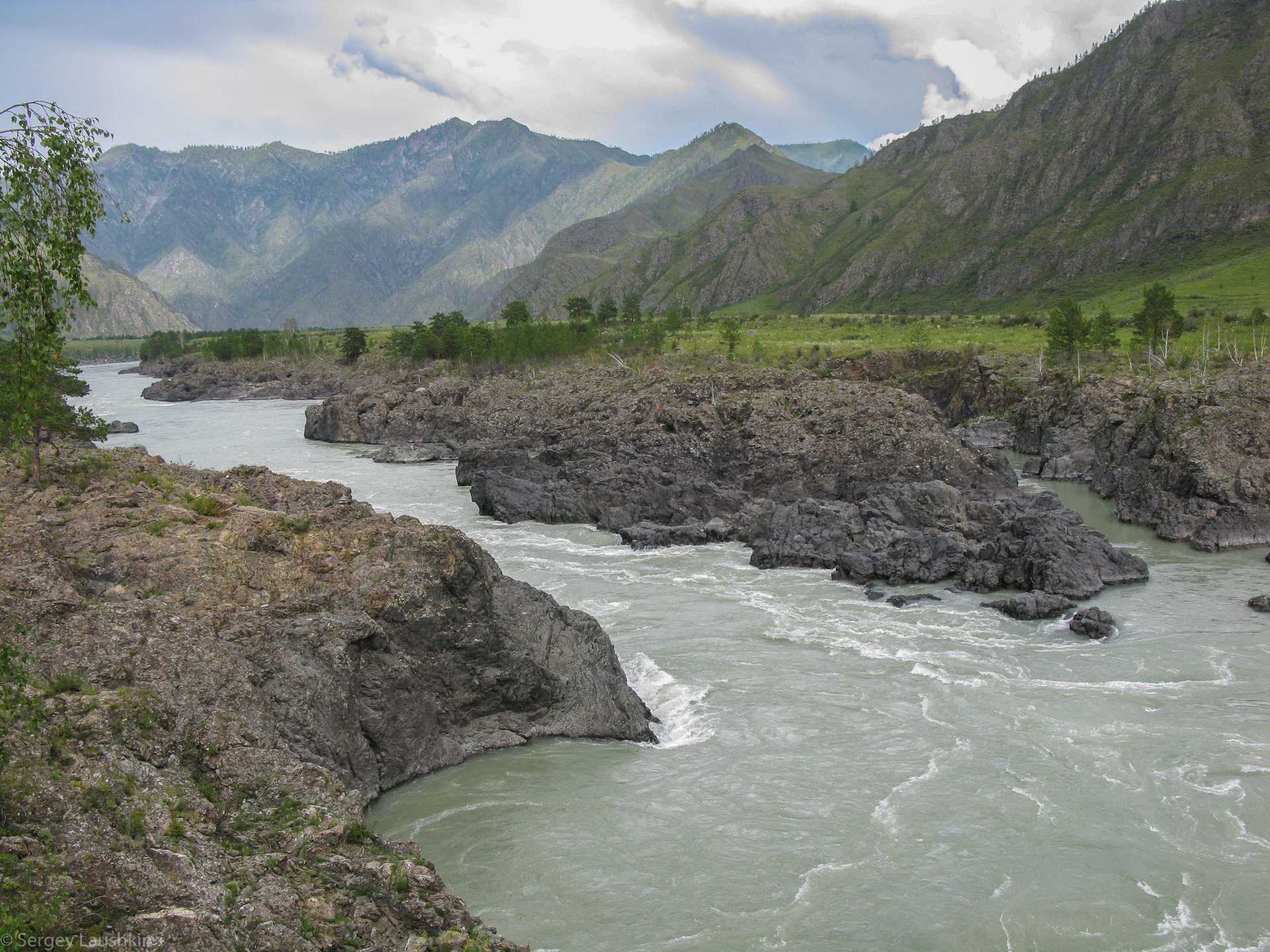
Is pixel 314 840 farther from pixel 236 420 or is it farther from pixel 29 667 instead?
pixel 236 420

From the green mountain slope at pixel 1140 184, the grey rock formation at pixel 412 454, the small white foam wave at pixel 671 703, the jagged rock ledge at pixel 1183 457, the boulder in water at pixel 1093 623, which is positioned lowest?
the small white foam wave at pixel 671 703

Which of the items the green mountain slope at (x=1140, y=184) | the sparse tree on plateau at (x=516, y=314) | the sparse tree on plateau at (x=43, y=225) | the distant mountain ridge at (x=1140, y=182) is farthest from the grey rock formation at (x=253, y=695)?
the distant mountain ridge at (x=1140, y=182)

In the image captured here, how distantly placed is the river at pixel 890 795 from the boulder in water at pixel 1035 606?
524 mm

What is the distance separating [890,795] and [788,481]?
33.2 meters

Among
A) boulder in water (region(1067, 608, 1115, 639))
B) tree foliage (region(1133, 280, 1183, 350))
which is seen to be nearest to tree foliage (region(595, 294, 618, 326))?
tree foliage (region(1133, 280, 1183, 350))

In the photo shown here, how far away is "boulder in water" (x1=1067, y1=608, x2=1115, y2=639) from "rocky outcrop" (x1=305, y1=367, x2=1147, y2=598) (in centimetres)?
329

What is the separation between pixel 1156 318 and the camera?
8119 cm

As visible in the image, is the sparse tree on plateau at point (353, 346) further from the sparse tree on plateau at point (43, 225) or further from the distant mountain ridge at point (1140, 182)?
the sparse tree on plateau at point (43, 225)

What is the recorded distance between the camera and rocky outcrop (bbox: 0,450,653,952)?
33.3 feet

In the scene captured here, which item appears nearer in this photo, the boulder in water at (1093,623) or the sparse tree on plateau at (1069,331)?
the boulder in water at (1093,623)

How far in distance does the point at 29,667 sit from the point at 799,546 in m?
31.9

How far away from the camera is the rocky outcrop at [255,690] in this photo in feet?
33.3

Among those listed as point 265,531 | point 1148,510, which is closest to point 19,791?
point 265,531

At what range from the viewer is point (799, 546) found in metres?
39.6
